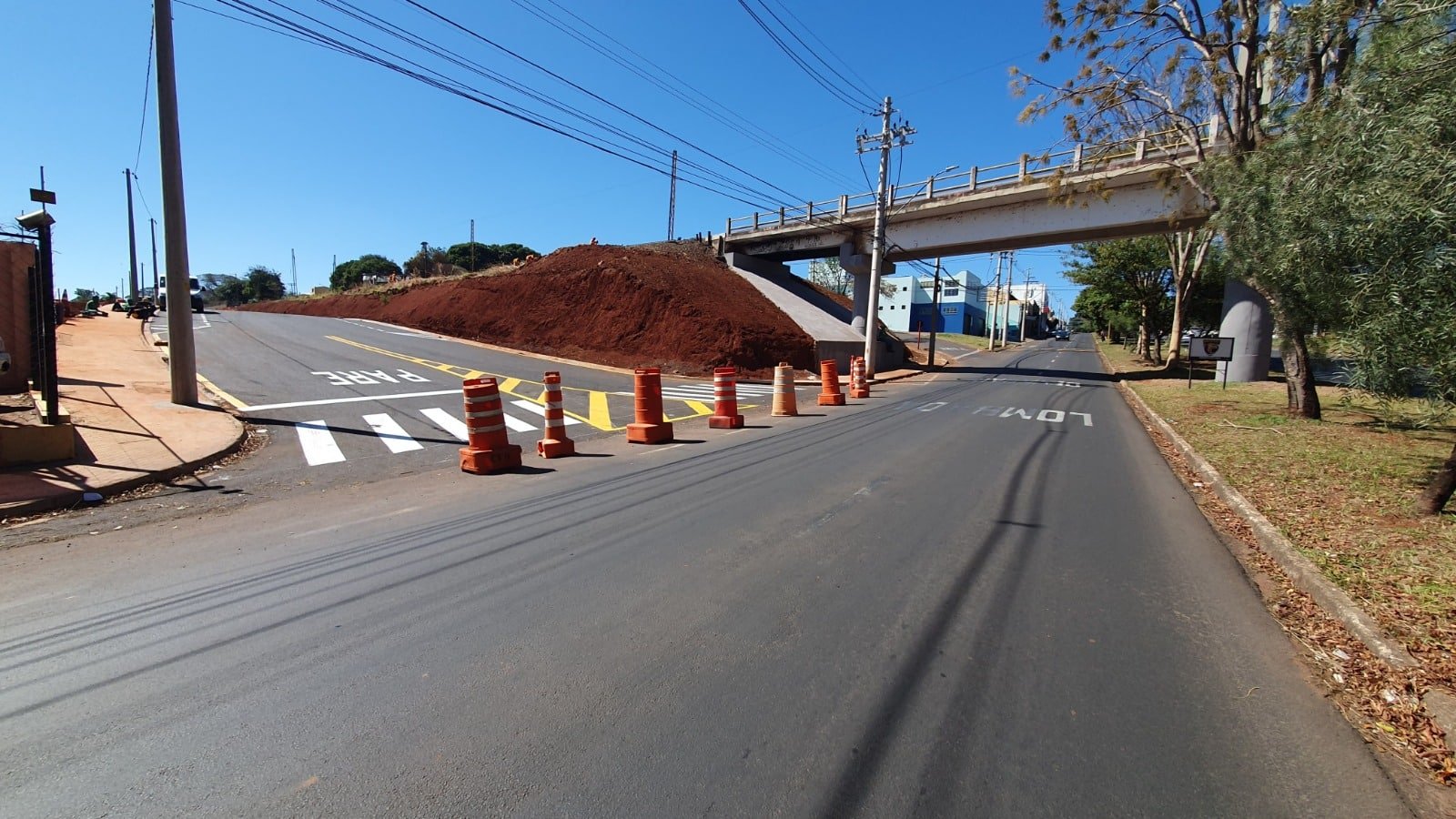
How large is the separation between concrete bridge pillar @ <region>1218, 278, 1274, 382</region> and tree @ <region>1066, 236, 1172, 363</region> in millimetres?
15832

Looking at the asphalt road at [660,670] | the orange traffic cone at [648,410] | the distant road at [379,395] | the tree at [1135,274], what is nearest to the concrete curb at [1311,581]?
the asphalt road at [660,670]

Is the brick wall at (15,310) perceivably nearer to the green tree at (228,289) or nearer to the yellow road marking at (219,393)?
the yellow road marking at (219,393)

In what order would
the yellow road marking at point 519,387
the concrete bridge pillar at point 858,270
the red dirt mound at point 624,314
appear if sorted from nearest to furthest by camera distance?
the yellow road marking at point 519,387 → the red dirt mound at point 624,314 → the concrete bridge pillar at point 858,270

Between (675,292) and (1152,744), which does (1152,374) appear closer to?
(675,292)

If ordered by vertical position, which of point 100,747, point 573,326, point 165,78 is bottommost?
point 100,747

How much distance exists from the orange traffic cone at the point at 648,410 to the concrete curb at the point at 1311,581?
25.1ft

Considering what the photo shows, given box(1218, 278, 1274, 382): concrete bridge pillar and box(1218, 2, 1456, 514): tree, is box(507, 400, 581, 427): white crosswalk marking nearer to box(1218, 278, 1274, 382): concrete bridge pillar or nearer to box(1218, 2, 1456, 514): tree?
box(1218, 2, 1456, 514): tree

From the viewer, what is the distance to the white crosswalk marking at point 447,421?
36.2 ft

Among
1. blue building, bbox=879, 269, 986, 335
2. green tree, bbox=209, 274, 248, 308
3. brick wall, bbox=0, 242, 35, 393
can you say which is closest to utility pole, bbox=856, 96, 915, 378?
brick wall, bbox=0, 242, 35, 393

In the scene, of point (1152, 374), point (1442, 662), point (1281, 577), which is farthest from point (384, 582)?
point (1152, 374)

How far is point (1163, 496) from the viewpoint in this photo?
25.3 feet

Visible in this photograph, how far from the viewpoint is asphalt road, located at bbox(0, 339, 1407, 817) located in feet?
8.46

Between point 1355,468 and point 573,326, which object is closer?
point 1355,468

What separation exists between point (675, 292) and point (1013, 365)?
21803 millimetres
